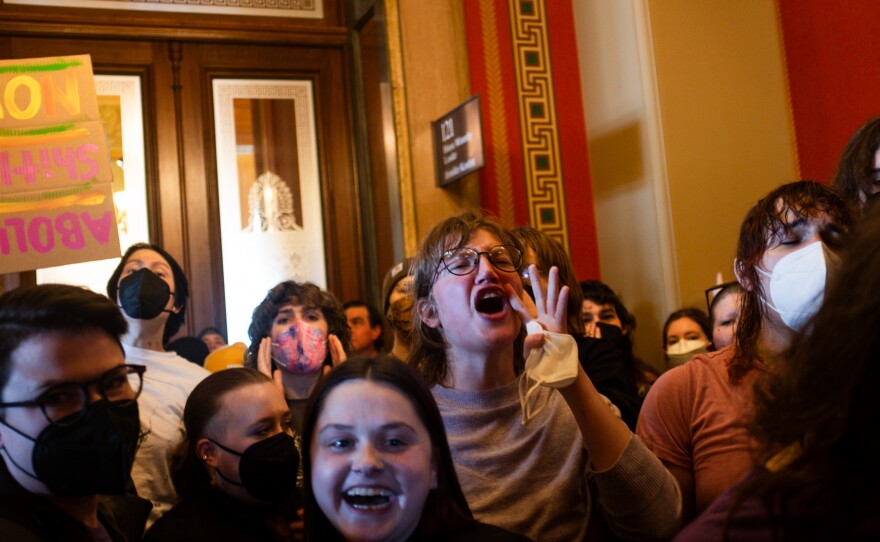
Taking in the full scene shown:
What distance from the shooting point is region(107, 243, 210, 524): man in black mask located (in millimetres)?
2566

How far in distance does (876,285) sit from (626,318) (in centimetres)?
300

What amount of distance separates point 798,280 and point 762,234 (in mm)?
182

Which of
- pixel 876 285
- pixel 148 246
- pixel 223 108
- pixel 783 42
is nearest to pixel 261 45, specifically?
pixel 223 108

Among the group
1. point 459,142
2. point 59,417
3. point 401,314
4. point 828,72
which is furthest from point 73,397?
point 828,72

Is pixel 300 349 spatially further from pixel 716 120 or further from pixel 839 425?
pixel 716 120

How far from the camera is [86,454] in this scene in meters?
1.53

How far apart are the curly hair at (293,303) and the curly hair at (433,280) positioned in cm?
82

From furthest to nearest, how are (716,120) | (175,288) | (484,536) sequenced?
(716,120) → (175,288) → (484,536)

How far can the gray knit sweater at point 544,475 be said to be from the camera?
5.74ft

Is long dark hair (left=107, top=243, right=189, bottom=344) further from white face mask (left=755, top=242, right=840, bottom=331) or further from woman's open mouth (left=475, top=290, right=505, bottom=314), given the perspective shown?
white face mask (left=755, top=242, right=840, bottom=331)

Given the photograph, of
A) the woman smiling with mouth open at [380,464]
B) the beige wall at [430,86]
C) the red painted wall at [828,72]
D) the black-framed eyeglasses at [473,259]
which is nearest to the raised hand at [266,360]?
the black-framed eyeglasses at [473,259]

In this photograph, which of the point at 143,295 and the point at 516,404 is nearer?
the point at 516,404

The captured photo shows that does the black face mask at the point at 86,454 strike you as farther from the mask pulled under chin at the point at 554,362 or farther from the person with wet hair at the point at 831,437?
the person with wet hair at the point at 831,437

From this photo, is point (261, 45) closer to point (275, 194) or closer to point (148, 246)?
point (275, 194)
